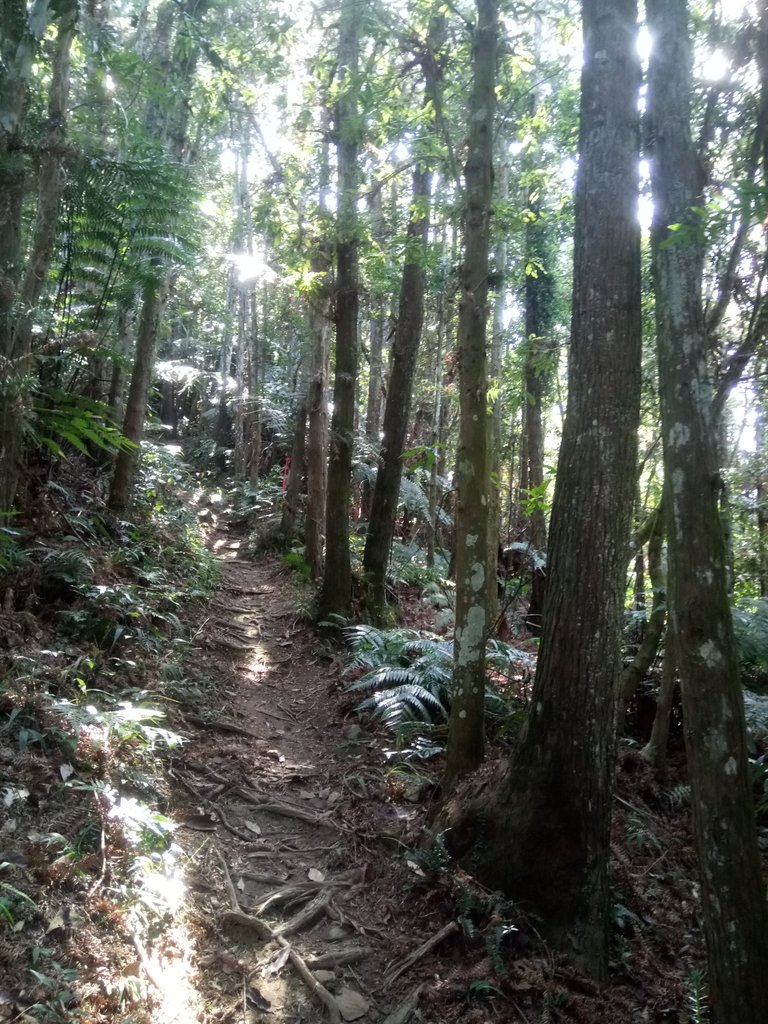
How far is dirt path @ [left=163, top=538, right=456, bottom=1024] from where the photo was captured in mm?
3840

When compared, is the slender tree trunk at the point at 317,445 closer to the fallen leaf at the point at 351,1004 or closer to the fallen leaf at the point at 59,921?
the fallen leaf at the point at 351,1004

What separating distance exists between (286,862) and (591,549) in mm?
3128

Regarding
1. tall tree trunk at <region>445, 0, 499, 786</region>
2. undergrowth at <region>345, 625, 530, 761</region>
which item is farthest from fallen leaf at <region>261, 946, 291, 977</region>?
undergrowth at <region>345, 625, 530, 761</region>

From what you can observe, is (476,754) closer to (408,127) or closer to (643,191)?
(643,191)

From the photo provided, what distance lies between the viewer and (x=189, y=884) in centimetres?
434

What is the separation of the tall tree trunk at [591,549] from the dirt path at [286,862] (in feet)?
2.79

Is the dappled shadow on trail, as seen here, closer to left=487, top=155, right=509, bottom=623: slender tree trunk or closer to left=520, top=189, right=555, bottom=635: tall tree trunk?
left=487, top=155, right=509, bottom=623: slender tree trunk

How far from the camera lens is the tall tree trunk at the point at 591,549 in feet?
13.4

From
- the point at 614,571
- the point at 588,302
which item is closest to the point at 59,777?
the point at 614,571

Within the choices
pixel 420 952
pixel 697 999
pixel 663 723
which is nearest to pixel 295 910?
pixel 420 952

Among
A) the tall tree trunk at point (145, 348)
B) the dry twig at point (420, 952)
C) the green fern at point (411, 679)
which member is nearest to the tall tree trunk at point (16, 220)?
the tall tree trunk at point (145, 348)

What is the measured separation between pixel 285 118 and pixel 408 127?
17.2ft

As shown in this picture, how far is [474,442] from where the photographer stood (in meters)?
5.24

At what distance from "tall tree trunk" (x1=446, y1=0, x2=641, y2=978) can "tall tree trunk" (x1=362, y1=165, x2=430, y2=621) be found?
5728 mm
